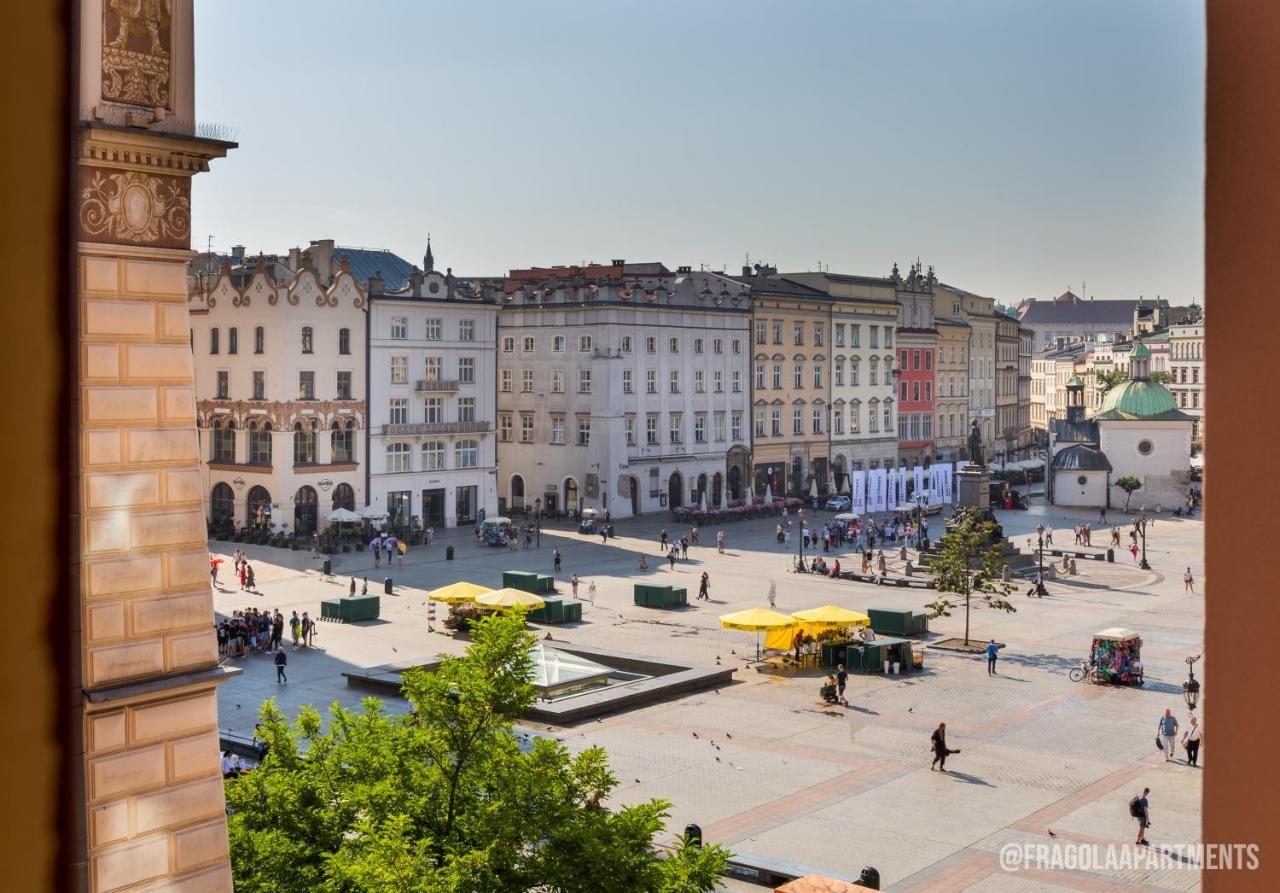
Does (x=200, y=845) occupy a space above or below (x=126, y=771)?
below

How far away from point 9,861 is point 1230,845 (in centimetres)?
131

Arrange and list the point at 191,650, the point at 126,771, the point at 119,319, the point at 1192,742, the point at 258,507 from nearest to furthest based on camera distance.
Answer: the point at 126,771 < the point at 119,319 < the point at 191,650 < the point at 1192,742 < the point at 258,507

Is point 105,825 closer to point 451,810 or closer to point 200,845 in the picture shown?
point 200,845

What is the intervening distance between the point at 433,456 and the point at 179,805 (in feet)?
183

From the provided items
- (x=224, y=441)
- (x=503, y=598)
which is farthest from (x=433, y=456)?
(x=503, y=598)

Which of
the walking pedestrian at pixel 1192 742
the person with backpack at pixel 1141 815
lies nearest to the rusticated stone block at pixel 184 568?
the person with backpack at pixel 1141 815

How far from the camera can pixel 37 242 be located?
159cm

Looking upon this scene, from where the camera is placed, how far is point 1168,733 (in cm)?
2523

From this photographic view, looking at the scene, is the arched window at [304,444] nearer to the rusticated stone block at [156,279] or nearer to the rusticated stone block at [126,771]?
the rusticated stone block at [156,279]

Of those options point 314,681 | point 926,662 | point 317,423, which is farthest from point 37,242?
point 317,423

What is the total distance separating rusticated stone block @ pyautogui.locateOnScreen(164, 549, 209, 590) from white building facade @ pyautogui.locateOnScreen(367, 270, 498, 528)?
169ft

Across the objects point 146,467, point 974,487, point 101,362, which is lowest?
point 974,487

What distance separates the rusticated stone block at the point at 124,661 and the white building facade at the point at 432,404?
2029 inches

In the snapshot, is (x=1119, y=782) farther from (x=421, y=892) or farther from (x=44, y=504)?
(x=44, y=504)
